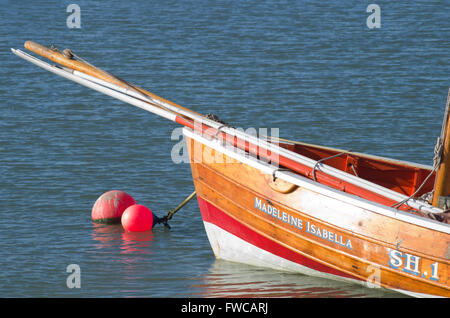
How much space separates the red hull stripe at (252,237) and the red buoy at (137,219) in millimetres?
1689

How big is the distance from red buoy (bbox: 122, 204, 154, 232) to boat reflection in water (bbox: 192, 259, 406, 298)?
2.29 m

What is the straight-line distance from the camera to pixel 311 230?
→ 1327 cm

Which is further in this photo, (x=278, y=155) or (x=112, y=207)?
(x=112, y=207)

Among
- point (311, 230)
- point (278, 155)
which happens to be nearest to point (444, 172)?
point (311, 230)

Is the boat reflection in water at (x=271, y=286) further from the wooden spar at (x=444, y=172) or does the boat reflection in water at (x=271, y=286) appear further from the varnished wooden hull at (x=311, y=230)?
the wooden spar at (x=444, y=172)

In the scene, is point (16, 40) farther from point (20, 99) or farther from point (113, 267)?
point (113, 267)

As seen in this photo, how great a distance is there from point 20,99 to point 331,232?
17.4 m

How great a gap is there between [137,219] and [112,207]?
0.71 m

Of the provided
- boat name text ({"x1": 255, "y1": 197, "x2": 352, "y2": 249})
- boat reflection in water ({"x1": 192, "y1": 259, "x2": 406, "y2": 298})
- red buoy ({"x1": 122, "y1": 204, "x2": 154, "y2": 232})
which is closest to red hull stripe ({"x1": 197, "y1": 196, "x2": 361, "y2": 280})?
boat reflection in water ({"x1": 192, "y1": 259, "x2": 406, "y2": 298})

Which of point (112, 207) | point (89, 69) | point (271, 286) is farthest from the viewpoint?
point (112, 207)

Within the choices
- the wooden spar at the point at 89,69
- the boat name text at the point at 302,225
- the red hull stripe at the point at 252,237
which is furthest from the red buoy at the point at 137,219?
the boat name text at the point at 302,225

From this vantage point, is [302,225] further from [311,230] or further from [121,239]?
[121,239]

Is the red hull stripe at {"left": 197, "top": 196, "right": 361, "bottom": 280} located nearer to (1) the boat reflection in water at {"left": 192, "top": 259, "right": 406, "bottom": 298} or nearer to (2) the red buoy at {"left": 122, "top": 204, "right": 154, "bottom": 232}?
(1) the boat reflection in water at {"left": 192, "top": 259, "right": 406, "bottom": 298}

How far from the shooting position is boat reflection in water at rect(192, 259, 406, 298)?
13.4 m
